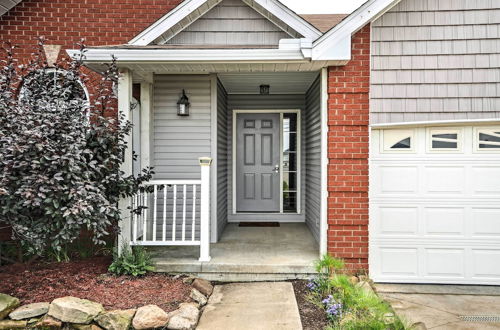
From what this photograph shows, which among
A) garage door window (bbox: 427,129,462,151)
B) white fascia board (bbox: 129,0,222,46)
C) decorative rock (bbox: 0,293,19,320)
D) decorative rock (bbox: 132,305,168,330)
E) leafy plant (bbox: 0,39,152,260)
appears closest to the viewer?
decorative rock (bbox: 132,305,168,330)

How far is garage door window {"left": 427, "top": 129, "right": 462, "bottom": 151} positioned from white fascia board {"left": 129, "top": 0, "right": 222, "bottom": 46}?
3.39m

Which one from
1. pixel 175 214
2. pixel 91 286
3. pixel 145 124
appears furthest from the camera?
pixel 145 124

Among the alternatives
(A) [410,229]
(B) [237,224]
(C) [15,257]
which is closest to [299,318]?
(A) [410,229]

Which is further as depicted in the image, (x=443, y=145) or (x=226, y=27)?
(x=226, y=27)

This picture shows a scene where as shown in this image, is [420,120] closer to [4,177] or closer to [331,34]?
[331,34]

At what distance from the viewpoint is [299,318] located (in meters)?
3.23

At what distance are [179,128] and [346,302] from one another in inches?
135

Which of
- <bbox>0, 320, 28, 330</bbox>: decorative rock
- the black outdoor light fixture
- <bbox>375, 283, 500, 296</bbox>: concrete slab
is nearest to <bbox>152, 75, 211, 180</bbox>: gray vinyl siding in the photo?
the black outdoor light fixture

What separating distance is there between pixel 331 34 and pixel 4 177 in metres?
3.64

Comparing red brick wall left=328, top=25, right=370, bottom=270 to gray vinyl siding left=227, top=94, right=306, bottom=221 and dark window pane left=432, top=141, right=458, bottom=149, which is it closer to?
dark window pane left=432, top=141, right=458, bottom=149

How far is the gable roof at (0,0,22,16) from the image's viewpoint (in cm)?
528

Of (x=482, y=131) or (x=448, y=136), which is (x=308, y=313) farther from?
(x=482, y=131)

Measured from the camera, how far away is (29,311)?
3.25 metres

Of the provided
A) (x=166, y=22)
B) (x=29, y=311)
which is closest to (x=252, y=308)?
(x=29, y=311)
